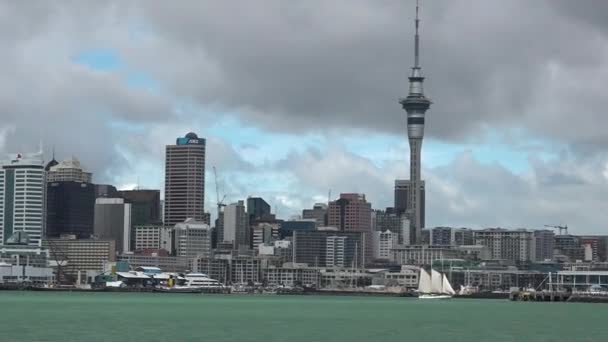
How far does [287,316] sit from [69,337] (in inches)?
2282

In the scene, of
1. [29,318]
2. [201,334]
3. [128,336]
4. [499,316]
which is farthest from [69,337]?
[499,316]

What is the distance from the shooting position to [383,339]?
4569 inches

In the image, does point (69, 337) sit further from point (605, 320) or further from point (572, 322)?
point (605, 320)

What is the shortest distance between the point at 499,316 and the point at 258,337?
211 feet

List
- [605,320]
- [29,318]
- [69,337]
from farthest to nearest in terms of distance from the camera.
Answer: [605,320], [29,318], [69,337]

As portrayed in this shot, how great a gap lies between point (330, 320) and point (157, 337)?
145 feet

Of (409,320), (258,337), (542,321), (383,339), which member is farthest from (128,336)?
(542,321)

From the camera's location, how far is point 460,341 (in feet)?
376

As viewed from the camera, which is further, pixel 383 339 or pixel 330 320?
pixel 330 320

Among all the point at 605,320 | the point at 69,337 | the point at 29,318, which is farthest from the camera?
the point at 605,320

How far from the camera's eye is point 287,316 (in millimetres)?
166000

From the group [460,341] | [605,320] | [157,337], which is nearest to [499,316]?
[605,320]

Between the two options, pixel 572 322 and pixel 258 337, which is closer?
pixel 258 337

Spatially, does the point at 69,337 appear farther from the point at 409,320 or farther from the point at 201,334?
the point at 409,320
